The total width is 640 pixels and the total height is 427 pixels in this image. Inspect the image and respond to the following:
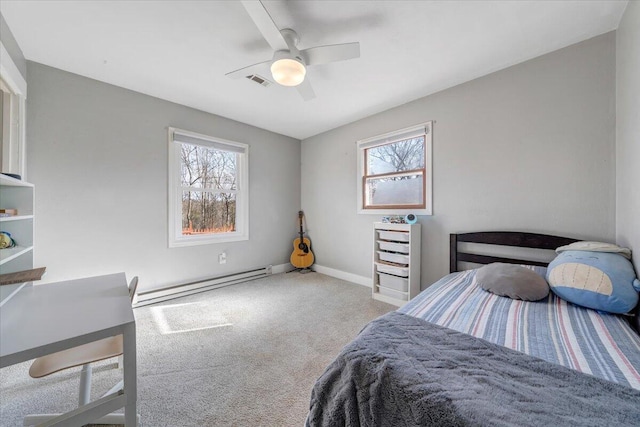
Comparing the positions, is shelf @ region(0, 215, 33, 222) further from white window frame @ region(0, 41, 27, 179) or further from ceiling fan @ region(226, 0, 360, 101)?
ceiling fan @ region(226, 0, 360, 101)

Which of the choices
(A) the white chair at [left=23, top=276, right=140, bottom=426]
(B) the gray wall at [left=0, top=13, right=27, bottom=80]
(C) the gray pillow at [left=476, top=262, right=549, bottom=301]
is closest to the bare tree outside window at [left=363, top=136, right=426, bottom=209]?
(C) the gray pillow at [left=476, top=262, right=549, bottom=301]

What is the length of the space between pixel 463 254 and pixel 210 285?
311 cm

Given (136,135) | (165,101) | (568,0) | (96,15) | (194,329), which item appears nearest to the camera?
(568,0)

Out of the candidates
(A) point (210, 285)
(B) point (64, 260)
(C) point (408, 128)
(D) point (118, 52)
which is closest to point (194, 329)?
(A) point (210, 285)

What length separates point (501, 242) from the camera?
2178 mm

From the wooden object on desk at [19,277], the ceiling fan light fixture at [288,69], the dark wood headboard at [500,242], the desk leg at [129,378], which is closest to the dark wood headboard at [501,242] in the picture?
the dark wood headboard at [500,242]

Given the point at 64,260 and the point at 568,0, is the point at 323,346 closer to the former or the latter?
the point at 64,260

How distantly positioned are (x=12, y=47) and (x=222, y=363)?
115 inches

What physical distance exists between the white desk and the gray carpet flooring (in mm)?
452

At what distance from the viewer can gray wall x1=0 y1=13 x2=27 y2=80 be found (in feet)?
5.48

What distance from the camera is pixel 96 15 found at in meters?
1.65

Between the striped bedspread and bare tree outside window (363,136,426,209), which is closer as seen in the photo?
the striped bedspread

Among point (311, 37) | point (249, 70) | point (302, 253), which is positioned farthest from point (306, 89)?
point (302, 253)

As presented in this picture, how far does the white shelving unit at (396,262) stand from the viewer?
266cm
